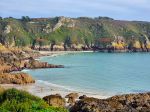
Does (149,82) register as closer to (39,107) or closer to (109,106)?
(109,106)

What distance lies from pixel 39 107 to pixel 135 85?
177 feet

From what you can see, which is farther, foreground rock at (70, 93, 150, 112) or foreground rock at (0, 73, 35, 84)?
foreground rock at (0, 73, 35, 84)

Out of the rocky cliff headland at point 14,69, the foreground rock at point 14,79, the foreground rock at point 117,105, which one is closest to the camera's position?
the foreground rock at point 117,105

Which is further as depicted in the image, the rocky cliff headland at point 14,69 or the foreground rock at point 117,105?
the rocky cliff headland at point 14,69

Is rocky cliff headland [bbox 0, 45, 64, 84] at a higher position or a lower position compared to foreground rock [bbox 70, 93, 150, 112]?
A: lower

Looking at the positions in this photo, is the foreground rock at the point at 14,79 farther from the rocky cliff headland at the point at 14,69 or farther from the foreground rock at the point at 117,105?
the foreground rock at the point at 117,105

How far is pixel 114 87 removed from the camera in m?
71.4

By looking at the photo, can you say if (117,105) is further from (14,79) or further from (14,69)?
(14,69)

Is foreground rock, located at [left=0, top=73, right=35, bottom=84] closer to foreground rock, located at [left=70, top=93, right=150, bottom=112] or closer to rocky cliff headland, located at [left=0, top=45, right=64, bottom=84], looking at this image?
rocky cliff headland, located at [left=0, top=45, right=64, bottom=84]

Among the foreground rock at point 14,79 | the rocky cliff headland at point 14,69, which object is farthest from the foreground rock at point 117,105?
the rocky cliff headland at point 14,69

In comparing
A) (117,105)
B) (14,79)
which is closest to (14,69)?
(14,79)

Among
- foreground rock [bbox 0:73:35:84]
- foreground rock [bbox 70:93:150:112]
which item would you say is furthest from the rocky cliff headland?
foreground rock [bbox 70:93:150:112]

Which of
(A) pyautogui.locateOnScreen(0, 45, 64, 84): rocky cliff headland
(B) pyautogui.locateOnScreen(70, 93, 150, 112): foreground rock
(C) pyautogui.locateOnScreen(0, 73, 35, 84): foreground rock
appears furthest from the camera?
(A) pyautogui.locateOnScreen(0, 45, 64, 84): rocky cliff headland

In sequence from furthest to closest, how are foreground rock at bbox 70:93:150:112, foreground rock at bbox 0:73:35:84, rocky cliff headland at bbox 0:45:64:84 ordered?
rocky cliff headland at bbox 0:45:64:84 < foreground rock at bbox 0:73:35:84 < foreground rock at bbox 70:93:150:112
